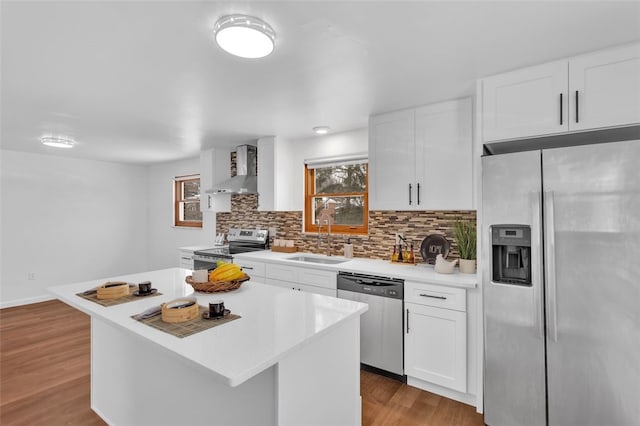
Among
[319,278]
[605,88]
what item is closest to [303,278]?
[319,278]

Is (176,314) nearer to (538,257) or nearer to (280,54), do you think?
(280,54)

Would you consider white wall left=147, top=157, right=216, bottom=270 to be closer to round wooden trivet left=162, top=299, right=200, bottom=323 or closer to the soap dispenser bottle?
the soap dispenser bottle

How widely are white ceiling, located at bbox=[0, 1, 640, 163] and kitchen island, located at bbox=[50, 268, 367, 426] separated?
1431 mm

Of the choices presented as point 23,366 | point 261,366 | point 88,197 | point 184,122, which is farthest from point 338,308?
point 88,197

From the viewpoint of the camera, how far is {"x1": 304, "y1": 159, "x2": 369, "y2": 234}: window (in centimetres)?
360

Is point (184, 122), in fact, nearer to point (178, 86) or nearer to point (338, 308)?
point (178, 86)

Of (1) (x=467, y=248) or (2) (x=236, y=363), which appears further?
(1) (x=467, y=248)

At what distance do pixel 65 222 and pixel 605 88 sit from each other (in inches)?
270

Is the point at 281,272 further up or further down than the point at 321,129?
further down

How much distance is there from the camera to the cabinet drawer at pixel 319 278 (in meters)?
2.92

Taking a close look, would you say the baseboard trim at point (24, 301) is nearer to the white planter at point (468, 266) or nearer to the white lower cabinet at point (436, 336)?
the white lower cabinet at point (436, 336)

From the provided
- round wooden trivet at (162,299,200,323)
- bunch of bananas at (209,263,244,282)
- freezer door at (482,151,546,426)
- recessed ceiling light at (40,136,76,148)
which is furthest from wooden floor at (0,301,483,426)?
recessed ceiling light at (40,136,76,148)

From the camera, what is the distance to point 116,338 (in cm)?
195

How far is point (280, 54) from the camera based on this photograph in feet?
6.04
